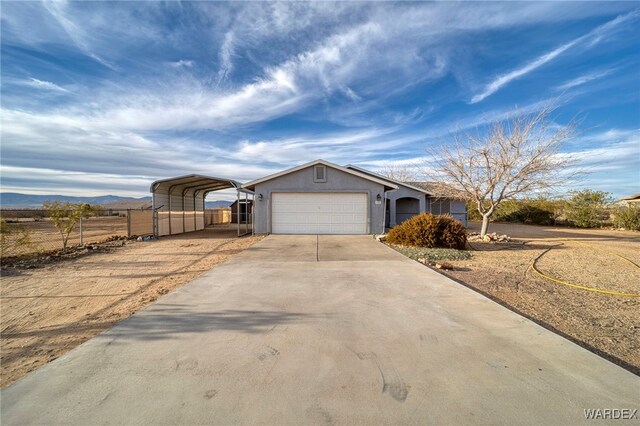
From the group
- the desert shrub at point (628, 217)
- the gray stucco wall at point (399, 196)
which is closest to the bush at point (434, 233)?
the gray stucco wall at point (399, 196)

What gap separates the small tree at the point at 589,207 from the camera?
23.5 meters

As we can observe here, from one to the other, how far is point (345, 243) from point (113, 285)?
8.16 meters

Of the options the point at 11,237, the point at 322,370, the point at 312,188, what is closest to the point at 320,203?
the point at 312,188

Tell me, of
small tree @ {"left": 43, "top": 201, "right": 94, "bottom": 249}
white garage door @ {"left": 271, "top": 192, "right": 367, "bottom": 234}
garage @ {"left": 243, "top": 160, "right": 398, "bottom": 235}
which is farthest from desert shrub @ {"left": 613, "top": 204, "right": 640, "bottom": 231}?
small tree @ {"left": 43, "top": 201, "right": 94, "bottom": 249}

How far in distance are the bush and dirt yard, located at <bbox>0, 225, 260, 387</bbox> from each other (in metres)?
6.92

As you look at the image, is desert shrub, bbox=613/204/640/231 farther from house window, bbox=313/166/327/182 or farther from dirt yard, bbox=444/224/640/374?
house window, bbox=313/166/327/182

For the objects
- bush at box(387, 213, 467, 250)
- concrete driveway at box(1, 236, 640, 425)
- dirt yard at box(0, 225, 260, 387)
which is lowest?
dirt yard at box(0, 225, 260, 387)

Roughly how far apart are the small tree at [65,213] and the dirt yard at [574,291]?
13.7 metres

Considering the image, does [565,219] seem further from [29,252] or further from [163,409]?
[29,252]

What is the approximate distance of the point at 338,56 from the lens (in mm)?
12305

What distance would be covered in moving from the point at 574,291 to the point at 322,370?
5860 millimetres

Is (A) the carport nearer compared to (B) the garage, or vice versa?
(B) the garage

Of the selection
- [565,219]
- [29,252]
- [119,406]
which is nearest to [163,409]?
[119,406]

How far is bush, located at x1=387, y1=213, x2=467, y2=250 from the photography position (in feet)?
38.5
